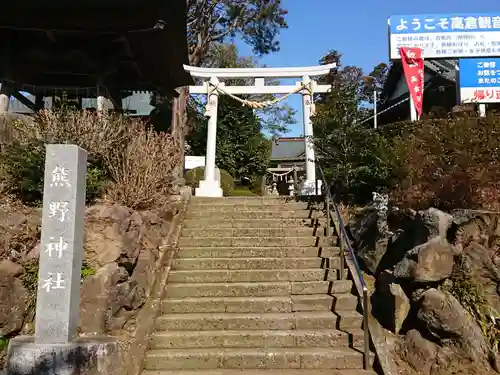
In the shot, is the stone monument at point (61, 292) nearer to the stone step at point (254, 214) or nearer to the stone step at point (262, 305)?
the stone step at point (262, 305)

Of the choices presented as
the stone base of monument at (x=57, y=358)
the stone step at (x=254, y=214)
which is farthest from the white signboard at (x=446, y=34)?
the stone base of monument at (x=57, y=358)

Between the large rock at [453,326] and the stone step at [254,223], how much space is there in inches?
115

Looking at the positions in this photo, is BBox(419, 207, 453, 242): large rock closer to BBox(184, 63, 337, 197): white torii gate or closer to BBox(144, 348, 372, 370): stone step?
BBox(144, 348, 372, 370): stone step

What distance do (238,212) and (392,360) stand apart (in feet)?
13.6

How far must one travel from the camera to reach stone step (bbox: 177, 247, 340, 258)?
6.94 meters

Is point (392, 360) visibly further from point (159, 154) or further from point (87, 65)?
point (87, 65)

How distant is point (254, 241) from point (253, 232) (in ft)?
0.94

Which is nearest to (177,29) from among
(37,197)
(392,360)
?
(37,197)

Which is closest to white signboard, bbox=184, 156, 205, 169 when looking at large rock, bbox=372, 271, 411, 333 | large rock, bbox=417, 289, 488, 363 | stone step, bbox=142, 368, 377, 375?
large rock, bbox=372, 271, 411, 333

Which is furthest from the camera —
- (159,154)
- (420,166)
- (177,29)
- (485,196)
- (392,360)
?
(177,29)

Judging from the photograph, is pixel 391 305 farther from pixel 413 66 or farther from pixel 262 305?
pixel 413 66

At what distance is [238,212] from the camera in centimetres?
840

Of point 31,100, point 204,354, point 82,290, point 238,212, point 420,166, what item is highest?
point 31,100

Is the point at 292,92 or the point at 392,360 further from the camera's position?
the point at 292,92
